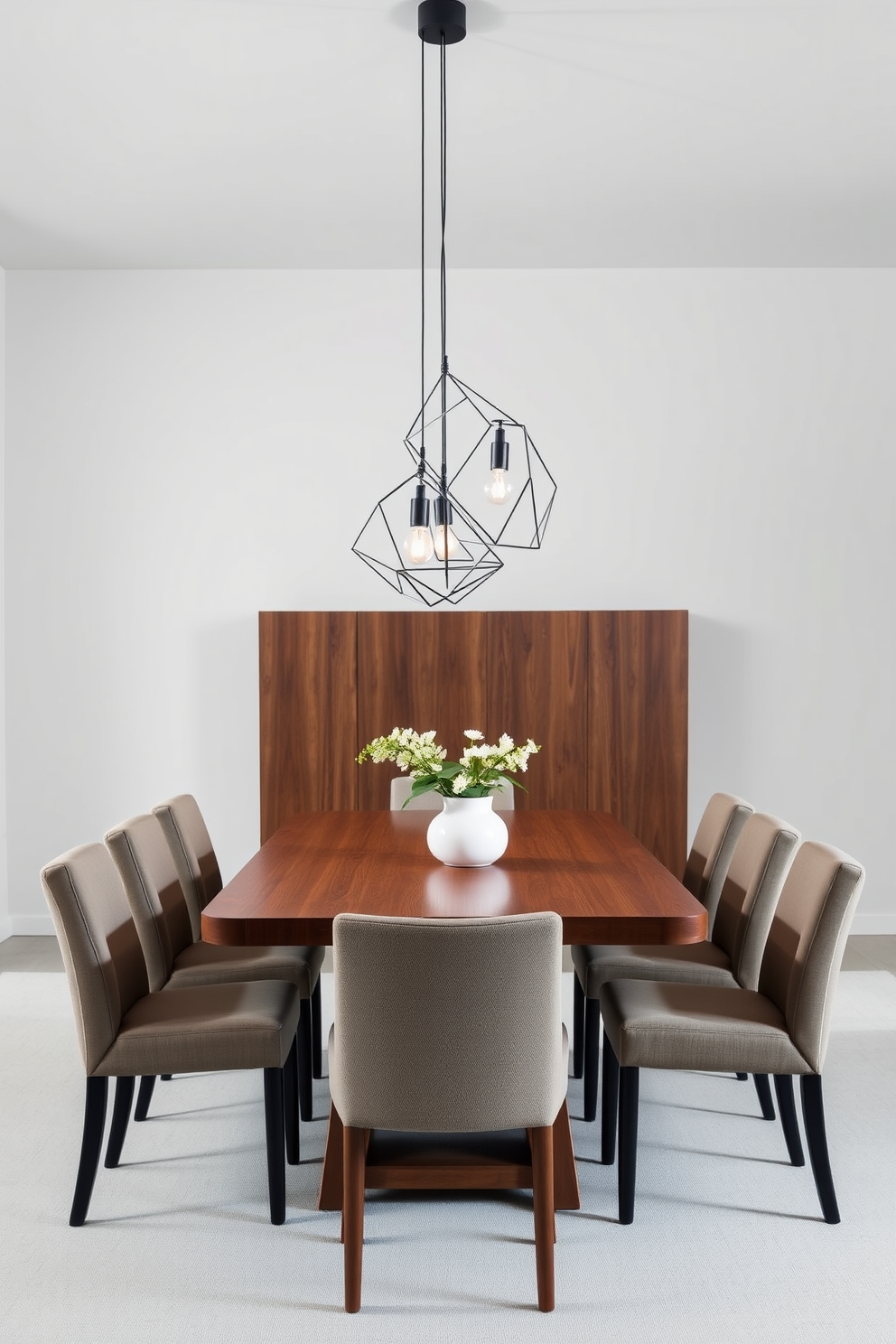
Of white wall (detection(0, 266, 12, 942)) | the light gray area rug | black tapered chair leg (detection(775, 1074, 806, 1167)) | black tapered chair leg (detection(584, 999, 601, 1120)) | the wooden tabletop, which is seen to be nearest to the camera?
the light gray area rug

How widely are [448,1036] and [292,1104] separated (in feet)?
3.06

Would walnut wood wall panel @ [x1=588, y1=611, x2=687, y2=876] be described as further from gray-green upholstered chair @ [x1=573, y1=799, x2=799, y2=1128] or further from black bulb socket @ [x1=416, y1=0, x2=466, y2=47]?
black bulb socket @ [x1=416, y1=0, x2=466, y2=47]

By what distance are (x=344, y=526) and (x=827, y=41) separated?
267 cm

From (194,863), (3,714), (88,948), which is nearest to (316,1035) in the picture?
(194,863)

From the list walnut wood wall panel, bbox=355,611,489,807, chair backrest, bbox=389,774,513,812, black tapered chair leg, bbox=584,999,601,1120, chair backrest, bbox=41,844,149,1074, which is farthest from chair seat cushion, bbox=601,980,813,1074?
walnut wood wall panel, bbox=355,611,489,807

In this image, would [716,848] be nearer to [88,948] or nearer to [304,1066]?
[304,1066]

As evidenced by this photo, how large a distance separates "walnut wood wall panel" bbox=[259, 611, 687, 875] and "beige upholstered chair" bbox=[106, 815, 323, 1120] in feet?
4.37

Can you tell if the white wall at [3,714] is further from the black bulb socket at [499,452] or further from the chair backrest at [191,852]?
the black bulb socket at [499,452]

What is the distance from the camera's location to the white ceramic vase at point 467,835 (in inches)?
104

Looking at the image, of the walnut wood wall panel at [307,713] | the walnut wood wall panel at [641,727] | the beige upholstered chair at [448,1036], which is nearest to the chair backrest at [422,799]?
the walnut wood wall panel at [307,713]

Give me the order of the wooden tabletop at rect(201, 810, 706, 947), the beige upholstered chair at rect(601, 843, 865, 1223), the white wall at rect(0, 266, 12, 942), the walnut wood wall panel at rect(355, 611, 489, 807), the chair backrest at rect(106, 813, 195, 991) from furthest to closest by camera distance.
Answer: the white wall at rect(0, 266, 12, 942)
the walnut wood wall panel at rect(355, 611, 489, 807)
the chair backrest at rect(106, 813, 195, 991)
the beige upholstered chair at rect(601, 843, 865, 1223)
the wooden tabletop at rect(201, 810, 706, 947)

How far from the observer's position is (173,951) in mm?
2848

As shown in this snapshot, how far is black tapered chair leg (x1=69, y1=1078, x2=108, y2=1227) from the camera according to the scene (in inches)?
91.2

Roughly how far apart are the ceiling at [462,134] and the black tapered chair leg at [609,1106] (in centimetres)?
273
